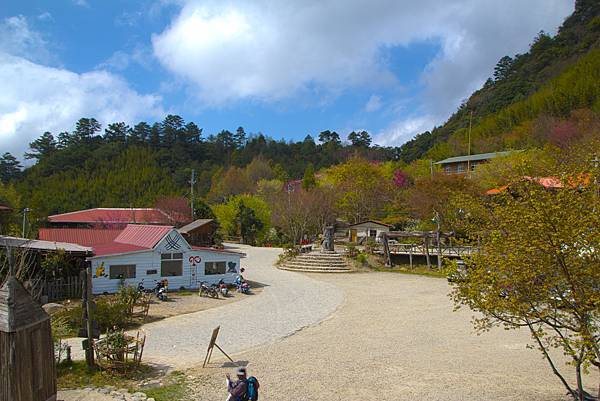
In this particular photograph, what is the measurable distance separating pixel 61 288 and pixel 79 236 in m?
8.04

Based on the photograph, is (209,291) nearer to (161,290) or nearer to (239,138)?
(161,290)

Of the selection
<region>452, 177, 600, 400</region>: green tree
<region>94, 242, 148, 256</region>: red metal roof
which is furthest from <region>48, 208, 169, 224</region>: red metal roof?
<region>452, 177, 600, 400</region>: green tree

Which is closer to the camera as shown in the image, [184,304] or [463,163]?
[184,304]

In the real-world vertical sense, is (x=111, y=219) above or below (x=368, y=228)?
above

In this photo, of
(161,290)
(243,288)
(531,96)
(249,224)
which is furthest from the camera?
(531,96)

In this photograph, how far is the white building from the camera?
20.5 m

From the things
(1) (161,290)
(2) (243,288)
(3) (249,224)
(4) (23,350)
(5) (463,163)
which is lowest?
(2) (243,288)

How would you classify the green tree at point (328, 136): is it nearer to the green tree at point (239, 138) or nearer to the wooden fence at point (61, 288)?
the green tree at point (239, 138)

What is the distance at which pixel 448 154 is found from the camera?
241 ft

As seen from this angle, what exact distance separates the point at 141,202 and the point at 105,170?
19.3m

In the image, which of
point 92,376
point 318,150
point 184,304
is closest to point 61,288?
point 184,304

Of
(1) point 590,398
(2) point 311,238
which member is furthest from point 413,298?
(2) point 311,238

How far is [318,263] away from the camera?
32.1 m

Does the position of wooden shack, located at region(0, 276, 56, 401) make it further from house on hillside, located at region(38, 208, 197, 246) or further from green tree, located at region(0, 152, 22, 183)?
green tree, located at region(0, 152, 22, 183)
